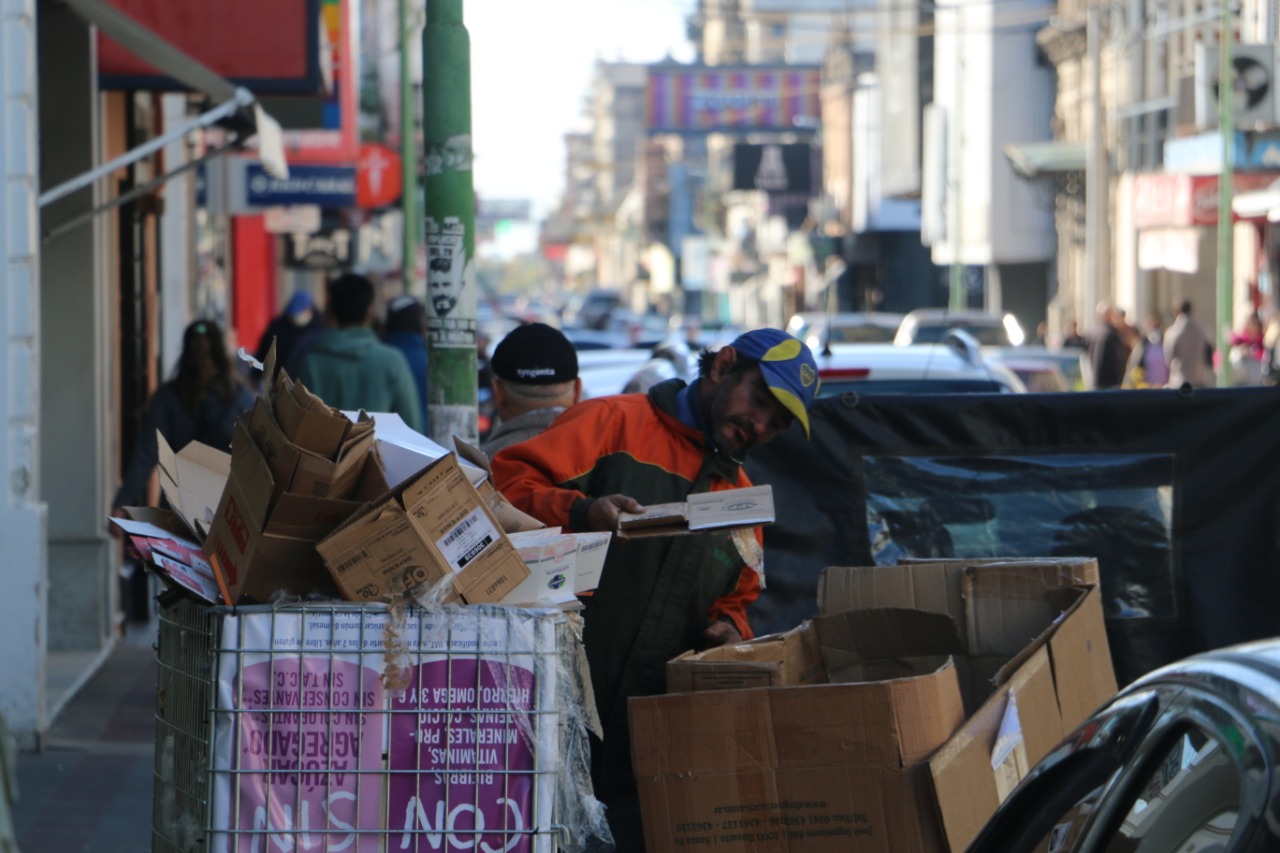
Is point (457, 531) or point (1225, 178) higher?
point (1225, 178)

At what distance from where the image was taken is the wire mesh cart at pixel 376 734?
3.20 metres

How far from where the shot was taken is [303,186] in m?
18.5

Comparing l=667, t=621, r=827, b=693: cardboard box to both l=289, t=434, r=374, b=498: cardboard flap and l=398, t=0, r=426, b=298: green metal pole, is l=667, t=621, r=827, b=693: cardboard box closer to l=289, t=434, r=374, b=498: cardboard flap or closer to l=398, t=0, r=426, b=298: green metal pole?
l=289, t=434, r=374, b=498: cardboard flap

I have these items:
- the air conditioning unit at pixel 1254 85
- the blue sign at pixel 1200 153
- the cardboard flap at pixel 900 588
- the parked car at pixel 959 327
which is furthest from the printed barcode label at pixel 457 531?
the blue sign at pixel 1200 153

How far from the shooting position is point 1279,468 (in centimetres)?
636

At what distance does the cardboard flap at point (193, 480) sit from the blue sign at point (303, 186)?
1415cm

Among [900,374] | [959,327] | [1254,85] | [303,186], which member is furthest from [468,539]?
[1254,85]

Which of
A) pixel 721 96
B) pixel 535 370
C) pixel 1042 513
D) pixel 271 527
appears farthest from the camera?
pixel 721 96

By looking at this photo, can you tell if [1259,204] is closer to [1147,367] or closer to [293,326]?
[1147,367]

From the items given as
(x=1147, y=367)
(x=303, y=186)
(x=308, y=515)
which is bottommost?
(x=1147, y=367)

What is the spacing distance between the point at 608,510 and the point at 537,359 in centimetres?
220

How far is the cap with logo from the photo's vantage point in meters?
6.07

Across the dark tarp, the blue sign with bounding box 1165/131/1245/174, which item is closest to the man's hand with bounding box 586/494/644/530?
the dark tarp

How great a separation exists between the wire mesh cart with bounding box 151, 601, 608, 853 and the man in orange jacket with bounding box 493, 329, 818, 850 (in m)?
1.20
